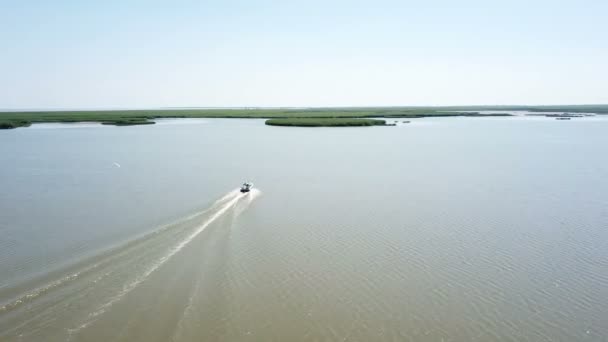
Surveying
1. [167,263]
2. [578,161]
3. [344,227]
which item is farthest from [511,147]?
[167,263]

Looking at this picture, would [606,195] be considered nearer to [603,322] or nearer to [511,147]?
[603,322]

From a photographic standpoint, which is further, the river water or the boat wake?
the river water

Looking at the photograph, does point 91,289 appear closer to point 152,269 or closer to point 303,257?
point 152,269

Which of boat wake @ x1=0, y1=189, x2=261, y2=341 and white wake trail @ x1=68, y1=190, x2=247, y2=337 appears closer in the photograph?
boat wake @ x1=0, y1=189, x2=261, y2=341

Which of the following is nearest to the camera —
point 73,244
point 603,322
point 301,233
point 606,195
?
point 603,322

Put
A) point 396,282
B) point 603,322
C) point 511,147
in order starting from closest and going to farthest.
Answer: point 603,322 < point 396,282 < point 511,147

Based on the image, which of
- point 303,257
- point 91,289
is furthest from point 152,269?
point 303,257

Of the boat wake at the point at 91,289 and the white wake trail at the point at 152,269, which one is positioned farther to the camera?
the white wake trail at the point at 152,269

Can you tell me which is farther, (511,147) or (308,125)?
(308,125)
